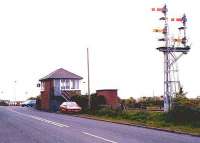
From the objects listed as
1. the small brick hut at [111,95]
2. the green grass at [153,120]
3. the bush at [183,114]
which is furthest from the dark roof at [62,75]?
the bush at [183,114]

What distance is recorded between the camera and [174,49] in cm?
5528

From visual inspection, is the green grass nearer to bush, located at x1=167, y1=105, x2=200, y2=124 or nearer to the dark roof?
bush, located at x1=167, y1=105, x2=200, y2=124

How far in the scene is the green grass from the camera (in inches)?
1078

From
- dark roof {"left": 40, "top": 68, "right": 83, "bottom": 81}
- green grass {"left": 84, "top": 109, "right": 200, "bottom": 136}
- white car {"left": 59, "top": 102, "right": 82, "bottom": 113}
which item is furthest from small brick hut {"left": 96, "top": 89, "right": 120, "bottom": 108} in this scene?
green grass {"left": 84, "top": 109, "right": 200, "bottom": 136}

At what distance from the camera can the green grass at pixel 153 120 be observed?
89.8 ft

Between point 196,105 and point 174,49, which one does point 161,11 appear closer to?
point 174,49

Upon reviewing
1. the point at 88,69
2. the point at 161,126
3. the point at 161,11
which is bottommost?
the point at 161,126

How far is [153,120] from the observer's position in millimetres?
34094

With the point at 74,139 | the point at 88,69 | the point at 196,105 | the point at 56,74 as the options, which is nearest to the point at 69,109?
the point at 88,69

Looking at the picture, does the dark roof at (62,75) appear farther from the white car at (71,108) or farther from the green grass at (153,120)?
the green grass at (153,120)

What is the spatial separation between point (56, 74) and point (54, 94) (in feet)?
11.8

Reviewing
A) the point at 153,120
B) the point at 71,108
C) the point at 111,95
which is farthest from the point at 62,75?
the point at 153,120

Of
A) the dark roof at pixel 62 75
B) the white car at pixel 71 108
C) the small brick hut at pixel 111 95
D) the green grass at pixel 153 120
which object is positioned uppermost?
the dark roof at pixel 62 75

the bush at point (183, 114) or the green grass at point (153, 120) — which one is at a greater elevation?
the bush at point (183, 114)
